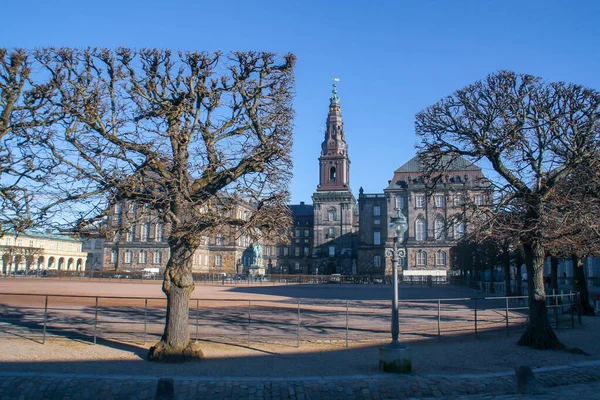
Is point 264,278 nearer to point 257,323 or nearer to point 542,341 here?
point 257,323

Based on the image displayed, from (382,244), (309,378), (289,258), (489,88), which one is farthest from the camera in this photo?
(289,258)

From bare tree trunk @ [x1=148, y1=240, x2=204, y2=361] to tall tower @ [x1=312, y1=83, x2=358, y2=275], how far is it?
269 feet

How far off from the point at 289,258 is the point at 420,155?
3751 inches

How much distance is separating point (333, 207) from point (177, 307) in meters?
84.3

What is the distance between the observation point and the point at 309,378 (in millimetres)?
9828

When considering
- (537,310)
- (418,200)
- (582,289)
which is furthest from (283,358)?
(418,200)

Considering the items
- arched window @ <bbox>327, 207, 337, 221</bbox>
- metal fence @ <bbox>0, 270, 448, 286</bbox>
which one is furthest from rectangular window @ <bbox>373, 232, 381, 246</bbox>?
metal fence @ <bbox>0, 270, 448, 286</bbox>

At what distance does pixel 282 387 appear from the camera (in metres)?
9.34

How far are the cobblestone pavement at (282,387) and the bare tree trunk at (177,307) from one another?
74.9 inches

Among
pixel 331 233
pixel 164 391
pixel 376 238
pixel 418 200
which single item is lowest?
pixel 164 391

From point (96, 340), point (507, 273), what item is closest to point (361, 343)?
point (96, 340)

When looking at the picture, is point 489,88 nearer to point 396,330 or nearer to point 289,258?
point 396,330

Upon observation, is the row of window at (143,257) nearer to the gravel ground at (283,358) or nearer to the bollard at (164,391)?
the gravel ground at (283,358)

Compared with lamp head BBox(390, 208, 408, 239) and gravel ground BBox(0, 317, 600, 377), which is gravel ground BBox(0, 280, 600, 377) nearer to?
gravel ground BBox(0, 317, 600, 377)
